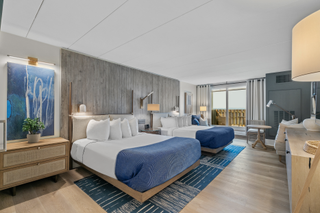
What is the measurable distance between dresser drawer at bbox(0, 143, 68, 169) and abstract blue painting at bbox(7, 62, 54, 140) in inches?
21.6

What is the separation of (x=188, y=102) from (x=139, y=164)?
552 cm

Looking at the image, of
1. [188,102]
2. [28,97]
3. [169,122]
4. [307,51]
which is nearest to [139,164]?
[307,51]

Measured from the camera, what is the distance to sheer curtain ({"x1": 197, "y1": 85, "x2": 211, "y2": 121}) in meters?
7.49

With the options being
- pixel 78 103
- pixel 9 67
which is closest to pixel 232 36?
pixel 78 103

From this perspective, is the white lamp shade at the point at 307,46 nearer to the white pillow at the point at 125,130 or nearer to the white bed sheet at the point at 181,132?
the white pillow at the point at 125,130

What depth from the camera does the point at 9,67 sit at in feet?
8.36

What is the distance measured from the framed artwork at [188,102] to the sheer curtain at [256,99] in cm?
242

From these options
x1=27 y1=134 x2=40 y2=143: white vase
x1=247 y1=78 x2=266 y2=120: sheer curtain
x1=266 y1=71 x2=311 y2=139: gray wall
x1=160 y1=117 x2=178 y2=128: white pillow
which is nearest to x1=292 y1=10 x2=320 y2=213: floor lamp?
x1=27 y1=134 x2=40 y2=143: white vase

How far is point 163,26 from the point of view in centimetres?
227

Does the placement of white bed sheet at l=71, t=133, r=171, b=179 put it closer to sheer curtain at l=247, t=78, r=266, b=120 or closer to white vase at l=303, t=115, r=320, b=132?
white vase at l=303, t=115, r=320, b=132

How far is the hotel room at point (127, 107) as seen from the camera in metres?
1.84

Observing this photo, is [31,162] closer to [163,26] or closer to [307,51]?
[163,26]

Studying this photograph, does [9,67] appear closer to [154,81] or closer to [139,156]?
[139,156]

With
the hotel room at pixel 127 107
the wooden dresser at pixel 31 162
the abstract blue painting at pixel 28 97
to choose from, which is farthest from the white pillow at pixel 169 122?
the abstract blue painting at pixel 28 97
